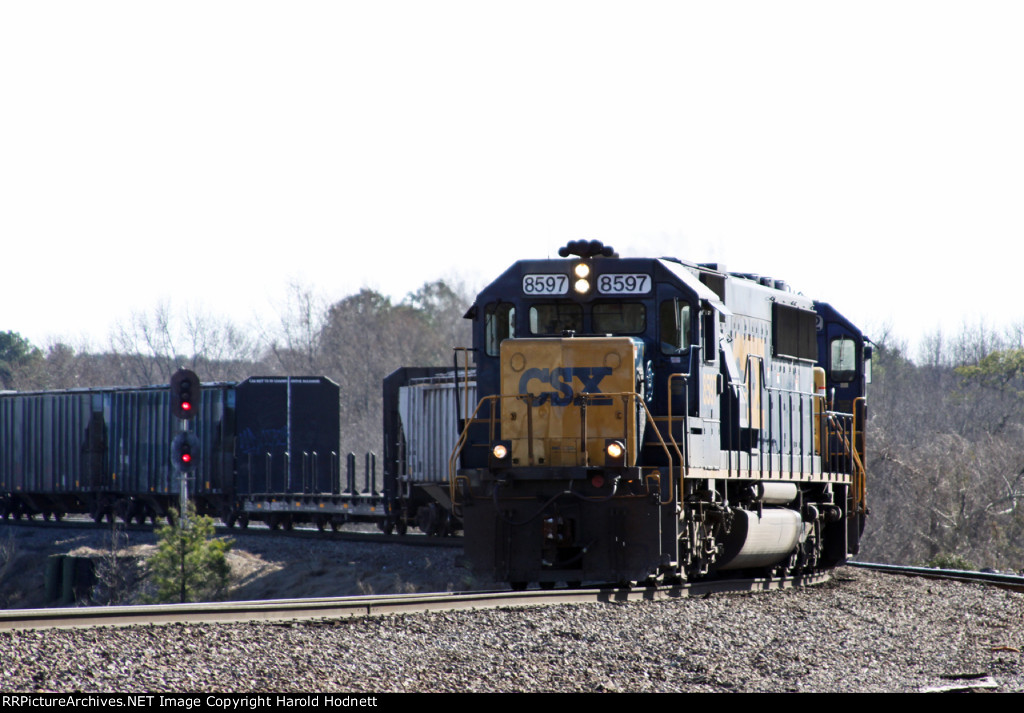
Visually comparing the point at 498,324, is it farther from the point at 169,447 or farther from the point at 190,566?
the point at 169,447

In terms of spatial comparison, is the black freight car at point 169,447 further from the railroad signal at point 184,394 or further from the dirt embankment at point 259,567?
the railroad signal at point 184,394

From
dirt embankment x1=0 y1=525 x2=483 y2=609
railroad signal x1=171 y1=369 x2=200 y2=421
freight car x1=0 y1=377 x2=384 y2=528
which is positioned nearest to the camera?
railroad signal x1=171 y1=369 x2=200 y2=421

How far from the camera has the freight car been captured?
28.4m

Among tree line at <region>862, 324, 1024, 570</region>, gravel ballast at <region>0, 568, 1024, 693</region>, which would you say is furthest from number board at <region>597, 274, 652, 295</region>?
tree line at <region>862, 324, 1024, 570</region>

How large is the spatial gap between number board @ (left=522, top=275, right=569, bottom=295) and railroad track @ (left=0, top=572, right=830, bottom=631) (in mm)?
3071

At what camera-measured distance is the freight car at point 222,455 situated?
2844cm

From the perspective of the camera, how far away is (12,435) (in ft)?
113

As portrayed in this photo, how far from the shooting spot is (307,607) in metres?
8.82

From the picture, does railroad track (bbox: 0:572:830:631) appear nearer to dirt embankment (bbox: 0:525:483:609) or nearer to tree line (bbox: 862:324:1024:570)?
dirt embankment (bbox: 0:525:483:609)

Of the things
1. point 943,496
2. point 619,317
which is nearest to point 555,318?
point 619,317

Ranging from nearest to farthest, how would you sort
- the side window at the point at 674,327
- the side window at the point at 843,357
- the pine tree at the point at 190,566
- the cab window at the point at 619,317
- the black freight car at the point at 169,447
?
the side window at the point at 674,327
the cab window at the point at 619,317
the side window at the point at 843,357
the pine tree at the point at 190,566
the black freight car at the point at 169,447

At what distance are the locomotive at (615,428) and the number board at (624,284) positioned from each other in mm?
13

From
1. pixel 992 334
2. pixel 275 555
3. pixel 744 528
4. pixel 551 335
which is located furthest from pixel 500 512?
pixel 992 334

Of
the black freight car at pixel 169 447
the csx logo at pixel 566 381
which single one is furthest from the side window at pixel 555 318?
the black freight car at pixel 169 447
